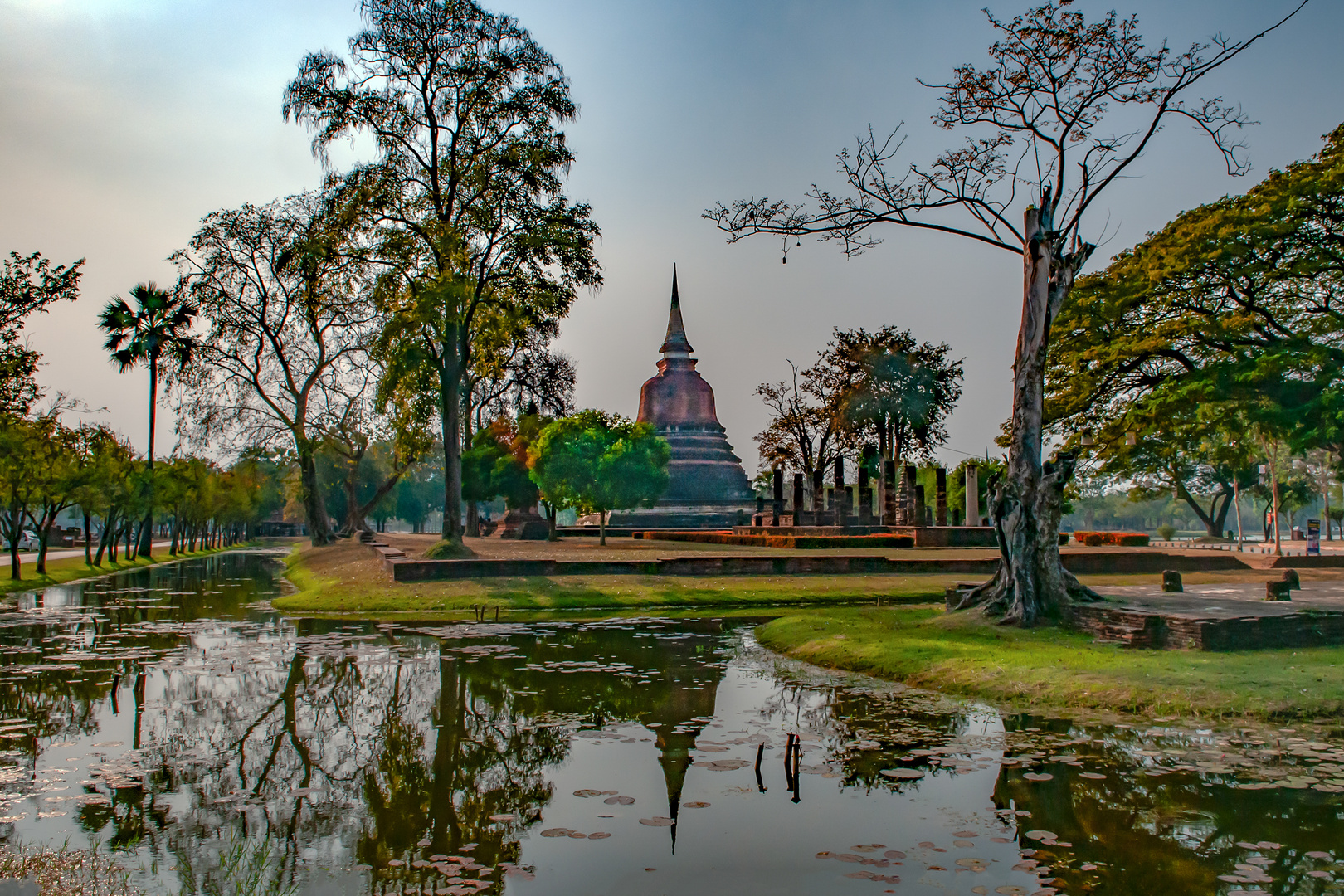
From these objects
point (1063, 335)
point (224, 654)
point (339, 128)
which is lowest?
point (224, 654)

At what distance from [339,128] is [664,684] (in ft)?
66.8

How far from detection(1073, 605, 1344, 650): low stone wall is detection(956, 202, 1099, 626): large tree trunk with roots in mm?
1485

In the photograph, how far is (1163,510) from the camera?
14788 centimetres

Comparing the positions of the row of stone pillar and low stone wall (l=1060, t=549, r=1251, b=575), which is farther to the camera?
the row of stone pillar

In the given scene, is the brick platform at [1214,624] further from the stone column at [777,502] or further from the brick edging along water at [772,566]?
the stone column at [777,502]

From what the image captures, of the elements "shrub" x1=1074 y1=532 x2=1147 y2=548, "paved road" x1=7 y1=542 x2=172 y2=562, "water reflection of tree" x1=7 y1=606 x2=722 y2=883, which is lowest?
"paved road" x1=7 y1=542 x2=172 y2=562

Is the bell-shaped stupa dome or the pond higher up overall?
the bell-shaped stupa dome

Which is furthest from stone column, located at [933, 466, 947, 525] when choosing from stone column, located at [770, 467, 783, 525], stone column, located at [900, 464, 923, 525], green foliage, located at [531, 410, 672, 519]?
green foliage, located at [531, 410, 672, 519]

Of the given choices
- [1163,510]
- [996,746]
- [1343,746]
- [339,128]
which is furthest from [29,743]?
[1163,510]

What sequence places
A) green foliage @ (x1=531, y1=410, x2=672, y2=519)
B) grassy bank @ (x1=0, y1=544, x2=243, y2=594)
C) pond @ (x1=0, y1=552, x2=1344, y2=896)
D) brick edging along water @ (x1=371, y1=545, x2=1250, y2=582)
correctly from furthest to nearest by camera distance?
green foliage @ (x1=531, y1=410, x2=672, y2=519), grassy bank @ (x1=0, y1=544, x2=243, y2=594), brick edging along water @ (x1=371, y1=545, x2=1250, y2=582), pond @ (x1=0, y1=552, x2=1344, y2=896)

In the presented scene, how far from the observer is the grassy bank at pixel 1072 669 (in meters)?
9.02

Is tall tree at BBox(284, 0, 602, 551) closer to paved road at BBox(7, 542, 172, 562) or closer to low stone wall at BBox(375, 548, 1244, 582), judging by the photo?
low stone wall at BBox(375, 548, 1244, 582)

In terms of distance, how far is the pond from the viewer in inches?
204

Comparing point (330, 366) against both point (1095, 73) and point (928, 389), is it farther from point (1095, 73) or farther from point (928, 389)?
point (1095, 73)
